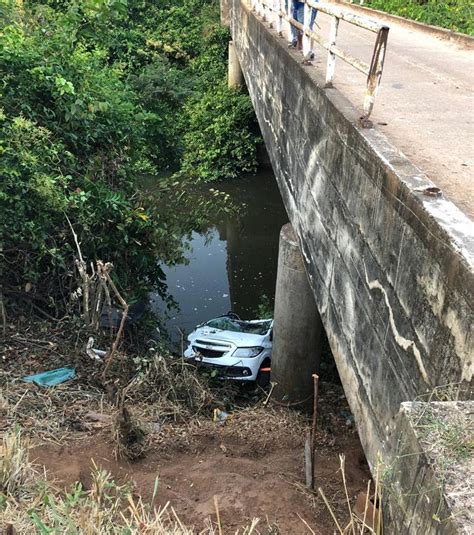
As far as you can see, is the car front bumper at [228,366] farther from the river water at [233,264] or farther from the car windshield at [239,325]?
the river water at [233,264]

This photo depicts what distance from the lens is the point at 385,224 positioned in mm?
3188

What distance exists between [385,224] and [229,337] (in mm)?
4493

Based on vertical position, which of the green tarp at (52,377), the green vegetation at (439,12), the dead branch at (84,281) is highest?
the green vegetation at (439,12)

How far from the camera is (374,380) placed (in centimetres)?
332

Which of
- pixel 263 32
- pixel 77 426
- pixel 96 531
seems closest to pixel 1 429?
pixel 77 426

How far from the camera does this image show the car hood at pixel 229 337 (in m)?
7.37

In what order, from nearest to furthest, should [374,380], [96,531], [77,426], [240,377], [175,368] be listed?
[96,531] → [374,380] → [77,426] → [175,368] → [240,377]

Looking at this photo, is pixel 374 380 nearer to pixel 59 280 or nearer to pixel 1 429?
pixel 1 429

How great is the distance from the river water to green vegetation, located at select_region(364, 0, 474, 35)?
5358mm

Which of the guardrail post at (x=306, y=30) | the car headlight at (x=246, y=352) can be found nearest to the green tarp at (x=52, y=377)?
the car headlight at (x=246, y=352)

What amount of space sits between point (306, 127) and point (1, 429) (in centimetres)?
387

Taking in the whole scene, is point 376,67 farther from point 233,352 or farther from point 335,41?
point 233,352

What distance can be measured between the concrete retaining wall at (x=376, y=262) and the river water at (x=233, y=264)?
12.0ft

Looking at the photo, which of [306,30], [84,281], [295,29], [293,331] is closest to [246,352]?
[293,331]
